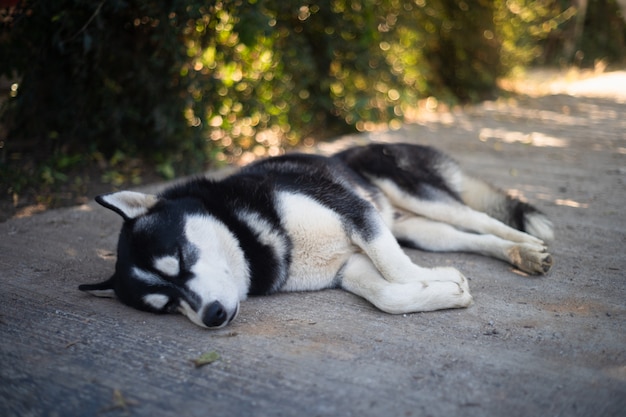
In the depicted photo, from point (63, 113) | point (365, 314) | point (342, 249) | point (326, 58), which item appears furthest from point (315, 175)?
point (326, 58)

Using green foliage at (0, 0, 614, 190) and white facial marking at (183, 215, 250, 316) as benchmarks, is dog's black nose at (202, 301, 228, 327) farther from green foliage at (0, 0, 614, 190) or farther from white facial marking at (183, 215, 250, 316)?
green foliage at (0, 0, 614, 190)

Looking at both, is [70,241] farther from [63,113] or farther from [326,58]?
[326,58]

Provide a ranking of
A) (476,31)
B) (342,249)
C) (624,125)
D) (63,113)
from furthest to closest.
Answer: (476,31), (624,125), (63,113), (342,249)

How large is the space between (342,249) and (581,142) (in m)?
4.18

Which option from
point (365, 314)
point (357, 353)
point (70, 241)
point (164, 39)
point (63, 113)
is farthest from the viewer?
point (63, 113)

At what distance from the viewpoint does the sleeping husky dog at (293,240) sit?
263 cm

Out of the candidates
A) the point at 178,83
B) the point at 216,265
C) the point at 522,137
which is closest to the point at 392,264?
the point at 216,265

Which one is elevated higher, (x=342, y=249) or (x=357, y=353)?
(x=342, y=249)

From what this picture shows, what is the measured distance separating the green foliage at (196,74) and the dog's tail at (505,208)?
7.14 feet

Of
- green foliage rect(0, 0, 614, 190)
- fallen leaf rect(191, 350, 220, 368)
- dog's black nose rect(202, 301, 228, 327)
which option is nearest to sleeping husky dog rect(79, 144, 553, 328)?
dog's black nose rect(202, 301, 228, 327)

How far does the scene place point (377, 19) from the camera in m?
7.04

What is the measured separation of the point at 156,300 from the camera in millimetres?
2672

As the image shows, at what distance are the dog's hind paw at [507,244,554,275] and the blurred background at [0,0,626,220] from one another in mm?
2306

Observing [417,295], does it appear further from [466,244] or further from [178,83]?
[178,83]
